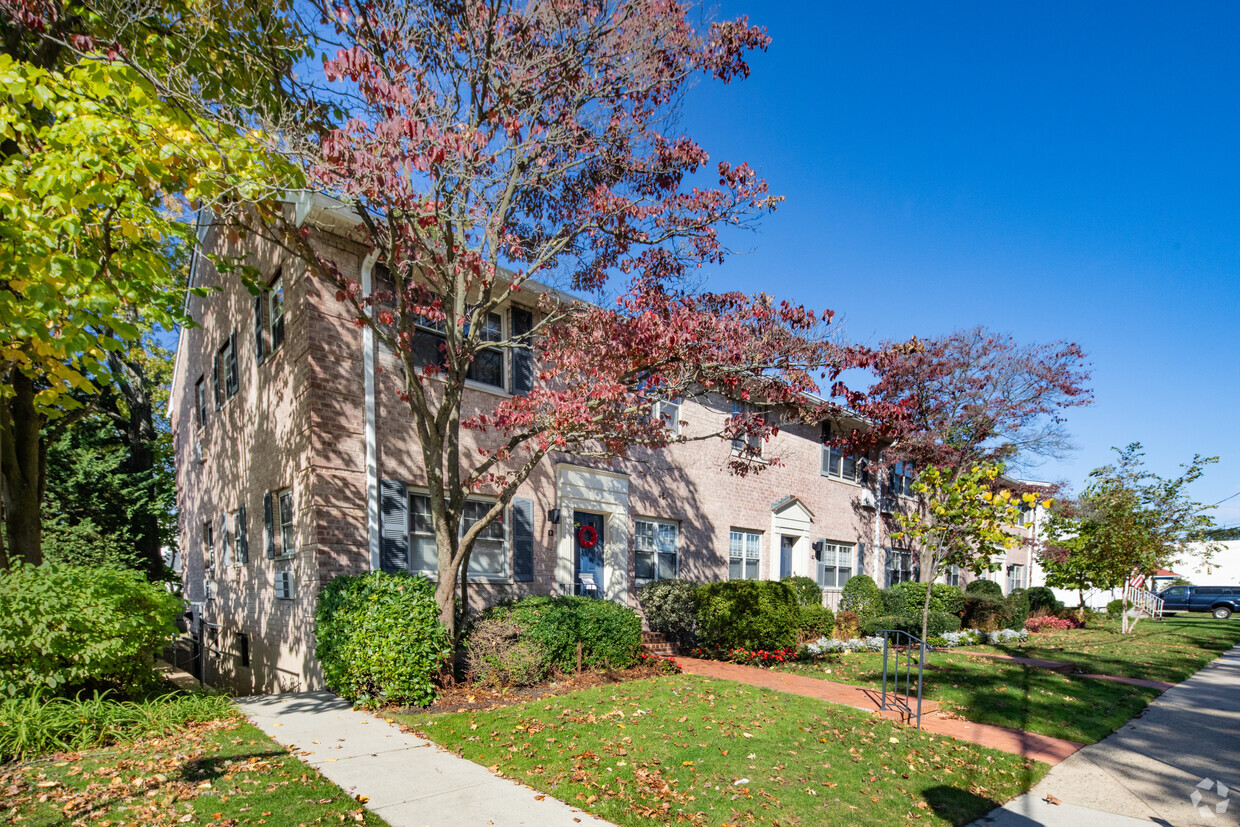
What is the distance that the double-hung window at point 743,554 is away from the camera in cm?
1584

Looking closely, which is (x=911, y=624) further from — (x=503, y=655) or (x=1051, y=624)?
(x=503, y=655)

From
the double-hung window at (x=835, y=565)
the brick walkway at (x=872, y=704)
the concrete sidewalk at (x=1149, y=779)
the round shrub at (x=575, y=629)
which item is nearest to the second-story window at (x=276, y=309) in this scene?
the round shrub at (x=575, y=629)

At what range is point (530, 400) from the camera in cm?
840

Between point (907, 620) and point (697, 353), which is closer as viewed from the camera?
point (697, 353)

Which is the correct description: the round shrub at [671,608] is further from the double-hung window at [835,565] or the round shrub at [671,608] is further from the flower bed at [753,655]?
the double-hung window at [835,565]

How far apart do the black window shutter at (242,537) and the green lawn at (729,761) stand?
620 centimetres

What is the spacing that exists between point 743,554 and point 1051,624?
13551 mm

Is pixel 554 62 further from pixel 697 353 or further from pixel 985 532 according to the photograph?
pixel 985 532

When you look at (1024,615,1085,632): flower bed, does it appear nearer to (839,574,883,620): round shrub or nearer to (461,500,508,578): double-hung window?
(839,574,883,620): round shrub

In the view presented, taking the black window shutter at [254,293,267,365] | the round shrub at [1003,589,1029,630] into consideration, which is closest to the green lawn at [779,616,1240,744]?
the round shrub at [1003,589,1029,630]

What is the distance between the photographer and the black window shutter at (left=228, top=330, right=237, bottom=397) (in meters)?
12.7

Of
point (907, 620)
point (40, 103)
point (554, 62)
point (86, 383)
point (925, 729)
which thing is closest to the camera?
point (40, 103)

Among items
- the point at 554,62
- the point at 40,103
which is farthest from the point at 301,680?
the point at 554,62

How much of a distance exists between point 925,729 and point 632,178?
7.80 m
